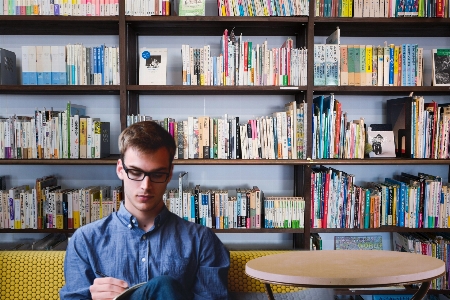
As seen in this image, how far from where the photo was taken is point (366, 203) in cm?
255

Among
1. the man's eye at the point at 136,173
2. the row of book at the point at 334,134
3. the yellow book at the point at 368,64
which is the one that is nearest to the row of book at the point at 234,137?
the row of book at the point at 334,134

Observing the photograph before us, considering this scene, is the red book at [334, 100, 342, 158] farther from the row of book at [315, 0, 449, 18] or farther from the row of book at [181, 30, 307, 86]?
the row of book at [315, 0, 449, 18]

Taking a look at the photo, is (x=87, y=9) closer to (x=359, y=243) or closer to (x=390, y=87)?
(x=390, y=87)

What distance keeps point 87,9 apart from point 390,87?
1801 millimetres

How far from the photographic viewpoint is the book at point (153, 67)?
8.38ft

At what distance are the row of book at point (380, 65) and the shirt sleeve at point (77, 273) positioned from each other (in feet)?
5.79

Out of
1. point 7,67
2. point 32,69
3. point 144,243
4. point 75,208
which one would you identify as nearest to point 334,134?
point 144,243

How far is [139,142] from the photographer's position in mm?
1374

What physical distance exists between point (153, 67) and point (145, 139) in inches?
50.5

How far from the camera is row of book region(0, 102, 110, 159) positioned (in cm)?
250

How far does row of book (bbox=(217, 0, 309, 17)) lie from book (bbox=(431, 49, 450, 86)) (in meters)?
0.87

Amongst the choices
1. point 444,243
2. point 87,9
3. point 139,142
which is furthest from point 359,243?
point 87,9

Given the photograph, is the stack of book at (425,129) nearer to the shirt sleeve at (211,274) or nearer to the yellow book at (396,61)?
the yellow book at (396,61)

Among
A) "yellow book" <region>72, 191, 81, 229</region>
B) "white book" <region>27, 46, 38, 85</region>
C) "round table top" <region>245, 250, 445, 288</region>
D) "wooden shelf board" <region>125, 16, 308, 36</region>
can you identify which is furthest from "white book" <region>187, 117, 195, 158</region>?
"round table top" <region>245, 250, 445, 288</region>
